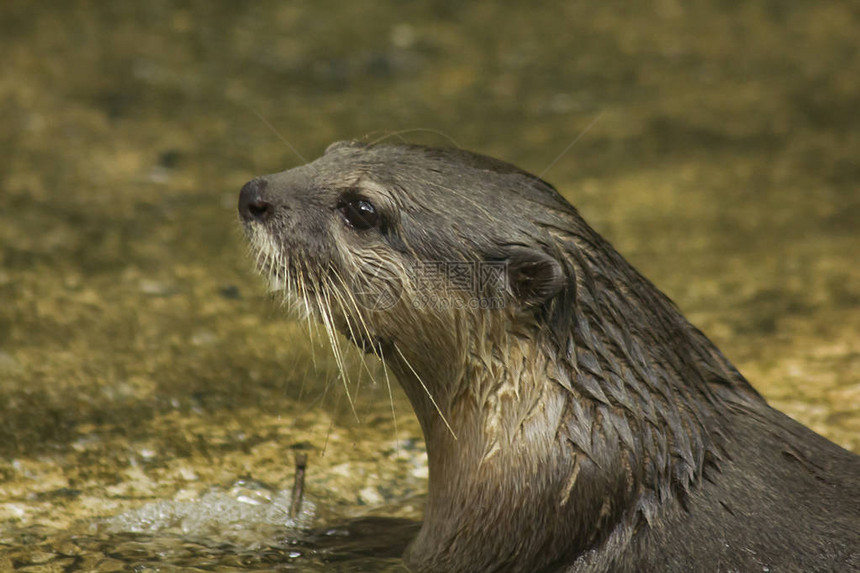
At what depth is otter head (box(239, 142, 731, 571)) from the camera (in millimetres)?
2674

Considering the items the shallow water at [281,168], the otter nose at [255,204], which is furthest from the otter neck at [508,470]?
the otter nose at [255,204]

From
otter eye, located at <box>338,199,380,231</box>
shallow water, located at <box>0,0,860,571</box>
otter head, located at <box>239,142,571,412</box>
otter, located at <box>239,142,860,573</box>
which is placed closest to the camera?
otter, located at <box>239,142,860,573</box>

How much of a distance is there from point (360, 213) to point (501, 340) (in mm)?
485

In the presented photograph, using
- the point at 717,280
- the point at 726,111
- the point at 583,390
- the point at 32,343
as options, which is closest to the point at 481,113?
the point at 726,111

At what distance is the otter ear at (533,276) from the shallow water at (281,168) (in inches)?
21.1

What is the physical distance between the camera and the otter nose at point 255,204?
2.98 metres

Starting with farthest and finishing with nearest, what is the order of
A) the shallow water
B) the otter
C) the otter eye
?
the shallow water < the otter eye < the otter

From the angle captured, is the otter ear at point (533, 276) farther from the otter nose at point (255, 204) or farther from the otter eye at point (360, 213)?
the otter nose at point (255, 204)

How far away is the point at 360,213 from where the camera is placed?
9.55 feet

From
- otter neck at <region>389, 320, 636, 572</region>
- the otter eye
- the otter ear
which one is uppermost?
the otter eye

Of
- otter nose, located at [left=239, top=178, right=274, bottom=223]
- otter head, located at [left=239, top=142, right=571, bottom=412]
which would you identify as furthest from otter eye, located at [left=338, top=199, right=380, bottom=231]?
otter nose, located at [left=239, top=178, right=274, bottom=223]

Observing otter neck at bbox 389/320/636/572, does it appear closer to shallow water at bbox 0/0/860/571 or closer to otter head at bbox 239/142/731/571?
otter head at bbox 239/142/731/571

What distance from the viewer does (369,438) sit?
3746 mm

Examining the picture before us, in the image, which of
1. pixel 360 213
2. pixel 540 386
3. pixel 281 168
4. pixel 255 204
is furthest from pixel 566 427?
pixel 281 168
